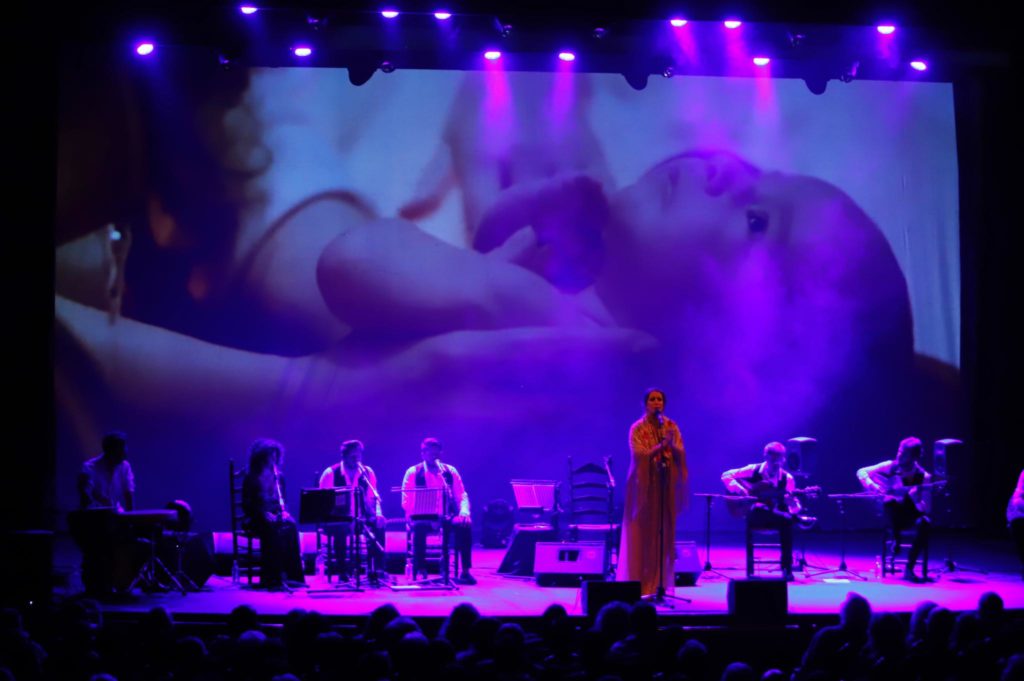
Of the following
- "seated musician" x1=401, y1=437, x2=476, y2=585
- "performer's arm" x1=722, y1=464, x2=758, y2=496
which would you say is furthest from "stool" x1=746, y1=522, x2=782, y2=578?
"seated musician" x1=401, y1=437, x2=476, y2=585

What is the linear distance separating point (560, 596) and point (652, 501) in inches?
39.1

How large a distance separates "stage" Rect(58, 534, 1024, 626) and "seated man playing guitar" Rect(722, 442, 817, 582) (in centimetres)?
36

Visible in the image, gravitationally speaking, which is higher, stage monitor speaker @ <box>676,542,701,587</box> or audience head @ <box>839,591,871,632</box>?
audience head @ <box>839,591,871,632</box>

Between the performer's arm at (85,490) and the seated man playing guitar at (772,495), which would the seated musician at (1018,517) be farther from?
the performer's arm at (85,490)

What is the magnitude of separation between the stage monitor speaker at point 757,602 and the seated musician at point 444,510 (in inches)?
127

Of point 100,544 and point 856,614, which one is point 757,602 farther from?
point 100,544

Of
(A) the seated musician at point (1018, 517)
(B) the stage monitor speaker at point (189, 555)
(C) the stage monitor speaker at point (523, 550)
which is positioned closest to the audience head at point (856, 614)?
(A) the seated musician at point (1018, 517)

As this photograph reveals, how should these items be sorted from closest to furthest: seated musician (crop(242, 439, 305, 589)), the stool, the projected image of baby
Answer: seated musician (crop(242, 439, 305, 589))
the stool
the projected image of baby

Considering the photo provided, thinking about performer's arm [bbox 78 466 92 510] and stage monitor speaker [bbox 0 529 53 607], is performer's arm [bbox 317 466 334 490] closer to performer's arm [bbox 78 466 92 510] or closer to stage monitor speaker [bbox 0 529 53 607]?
performer's arm [bbox 78 466 92 510]

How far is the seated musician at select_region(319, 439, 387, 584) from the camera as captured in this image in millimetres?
10078

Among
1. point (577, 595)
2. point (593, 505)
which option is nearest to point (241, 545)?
point (577, 595)

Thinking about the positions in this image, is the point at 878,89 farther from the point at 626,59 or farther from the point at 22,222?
the point at 22,222

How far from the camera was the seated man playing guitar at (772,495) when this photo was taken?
32.7 ft

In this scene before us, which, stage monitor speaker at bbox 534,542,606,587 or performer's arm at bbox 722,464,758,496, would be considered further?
performer's arm at bbox 722,464,758,496
